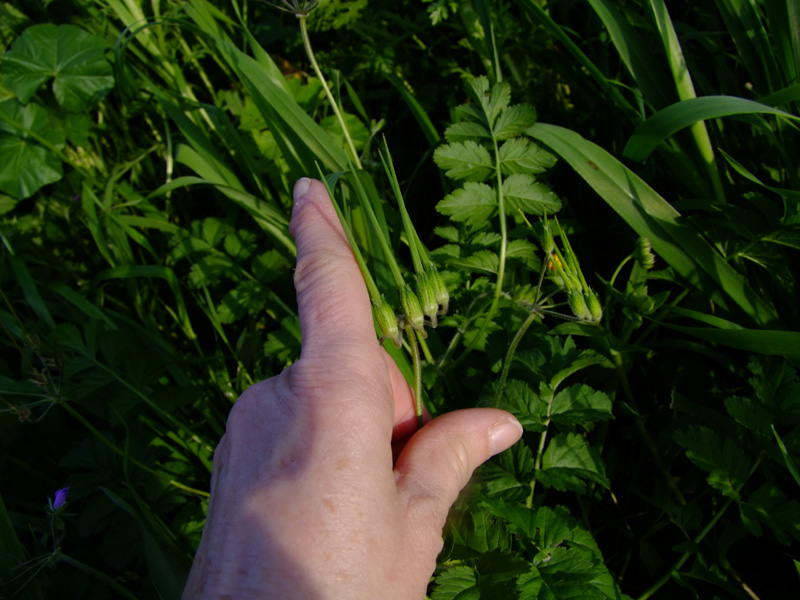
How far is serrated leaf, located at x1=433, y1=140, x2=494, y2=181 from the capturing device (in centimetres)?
173

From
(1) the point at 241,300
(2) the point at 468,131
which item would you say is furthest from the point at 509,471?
(1) the point at 241,300

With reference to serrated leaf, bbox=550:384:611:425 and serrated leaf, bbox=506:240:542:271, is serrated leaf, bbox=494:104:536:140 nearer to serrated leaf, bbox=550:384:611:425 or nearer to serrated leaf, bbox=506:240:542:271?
serrated leaf, bbox=506:240:542:271

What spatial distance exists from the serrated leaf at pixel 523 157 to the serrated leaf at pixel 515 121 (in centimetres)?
3

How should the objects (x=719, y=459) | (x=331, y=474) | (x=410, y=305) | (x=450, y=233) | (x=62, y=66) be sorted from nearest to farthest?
(x=331, y=474), (x=410, y=305), (x=719, y=459), (x=450, y=233), (x=62, y=66)

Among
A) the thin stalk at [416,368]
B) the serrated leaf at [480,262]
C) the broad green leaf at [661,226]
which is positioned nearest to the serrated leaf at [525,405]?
the thin stalk at [416,368]

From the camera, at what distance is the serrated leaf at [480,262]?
5.56ft

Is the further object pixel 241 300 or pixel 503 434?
pixel 241 300

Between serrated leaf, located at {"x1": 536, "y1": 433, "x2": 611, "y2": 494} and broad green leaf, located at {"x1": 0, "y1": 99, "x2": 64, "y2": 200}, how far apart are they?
2.47 metres

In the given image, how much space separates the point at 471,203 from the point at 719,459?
1015 mm

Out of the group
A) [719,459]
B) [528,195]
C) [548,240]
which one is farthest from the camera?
[528,195]

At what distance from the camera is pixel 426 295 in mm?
1254

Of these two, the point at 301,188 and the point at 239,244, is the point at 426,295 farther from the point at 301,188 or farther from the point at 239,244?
the point at 239,244

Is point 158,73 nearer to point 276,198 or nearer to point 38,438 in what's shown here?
point 276,198

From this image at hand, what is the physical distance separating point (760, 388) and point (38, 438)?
255 centimetres
